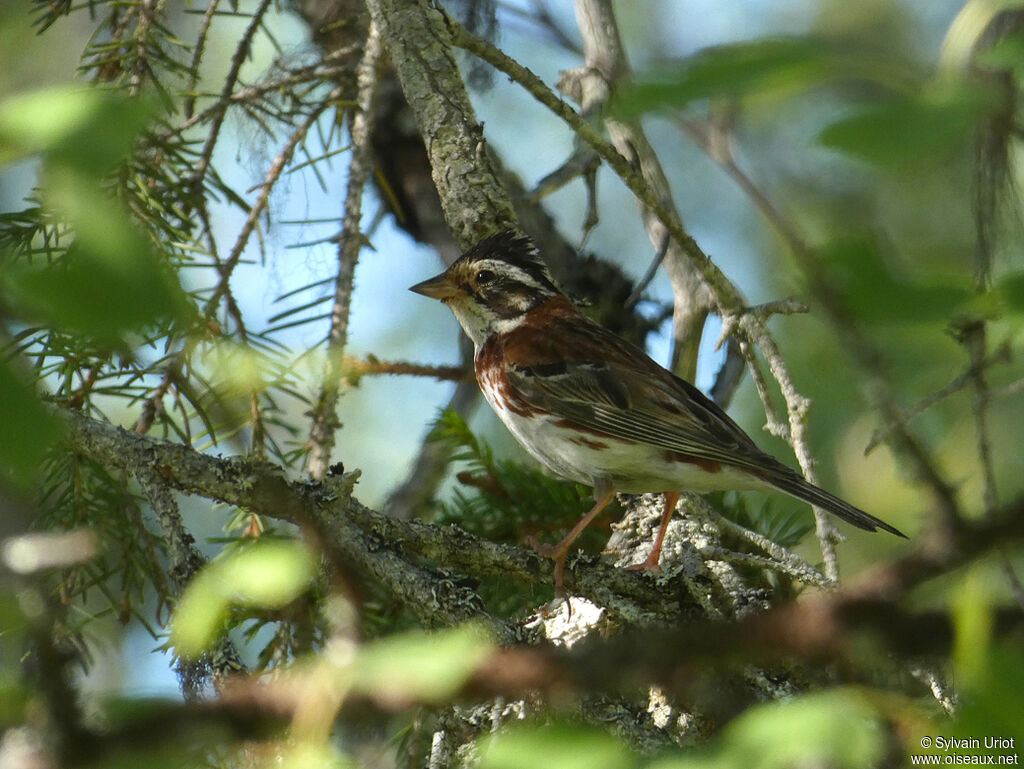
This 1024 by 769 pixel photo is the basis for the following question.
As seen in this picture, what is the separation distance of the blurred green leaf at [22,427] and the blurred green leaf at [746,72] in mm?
769

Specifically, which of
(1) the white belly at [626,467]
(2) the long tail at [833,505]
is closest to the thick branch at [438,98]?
(1) the white belly at [626,467]

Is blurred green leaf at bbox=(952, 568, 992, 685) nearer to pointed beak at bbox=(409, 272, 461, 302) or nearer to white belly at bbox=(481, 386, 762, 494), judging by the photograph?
white belly at bbox=(481, 386, 762, 494)

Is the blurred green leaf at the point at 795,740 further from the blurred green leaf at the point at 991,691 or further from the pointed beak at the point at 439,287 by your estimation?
the pointed beak at the point at 439,287

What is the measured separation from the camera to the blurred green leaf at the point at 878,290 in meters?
1.14

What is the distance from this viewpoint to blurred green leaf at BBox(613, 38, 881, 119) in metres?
1.08

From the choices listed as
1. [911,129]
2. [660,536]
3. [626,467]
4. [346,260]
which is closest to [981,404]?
[911,129]

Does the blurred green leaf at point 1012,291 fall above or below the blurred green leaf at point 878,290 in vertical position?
above

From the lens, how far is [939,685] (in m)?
2.88

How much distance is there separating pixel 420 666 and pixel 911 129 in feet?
2.64

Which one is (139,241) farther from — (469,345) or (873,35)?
(873,35)

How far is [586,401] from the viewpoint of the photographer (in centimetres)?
515

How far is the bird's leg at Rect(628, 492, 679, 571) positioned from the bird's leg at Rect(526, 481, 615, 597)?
27cm

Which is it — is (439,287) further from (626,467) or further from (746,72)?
(746,72)

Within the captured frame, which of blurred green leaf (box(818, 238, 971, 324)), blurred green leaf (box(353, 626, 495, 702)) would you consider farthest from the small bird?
blurred green leaf (box(818, 238, 971, 324))
